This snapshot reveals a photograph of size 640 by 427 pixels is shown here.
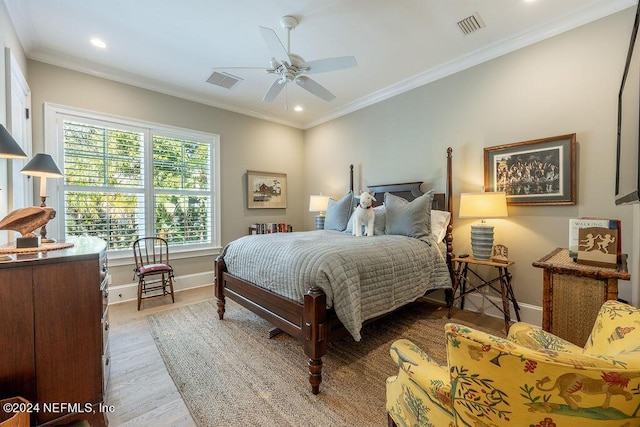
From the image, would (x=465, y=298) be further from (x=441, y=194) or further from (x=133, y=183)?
(x=133, y=183)

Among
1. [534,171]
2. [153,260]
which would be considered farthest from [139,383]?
[534,171]

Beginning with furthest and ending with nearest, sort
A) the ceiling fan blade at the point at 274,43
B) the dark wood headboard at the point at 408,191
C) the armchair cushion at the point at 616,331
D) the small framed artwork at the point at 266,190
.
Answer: the small framed artwork at the point at 266,190 → the dark wood headboard at the point at 408,191 → the ceiling fan blade at the point at 274,43 → the armchair cushion at the point at 616,331

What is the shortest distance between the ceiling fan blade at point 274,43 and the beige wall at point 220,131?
7.74ft

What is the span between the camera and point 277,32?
265 cm

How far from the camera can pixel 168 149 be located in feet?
12.8

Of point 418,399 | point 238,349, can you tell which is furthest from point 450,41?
point 238,349

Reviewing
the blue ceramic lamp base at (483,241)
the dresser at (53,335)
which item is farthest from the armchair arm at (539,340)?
the dresser at (53,335)

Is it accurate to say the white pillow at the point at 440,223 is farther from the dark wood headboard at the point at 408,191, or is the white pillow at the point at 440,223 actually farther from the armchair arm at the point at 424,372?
the armchair arm at the point at 424,372

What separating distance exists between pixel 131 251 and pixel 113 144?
1.42 metres

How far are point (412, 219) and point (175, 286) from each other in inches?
135

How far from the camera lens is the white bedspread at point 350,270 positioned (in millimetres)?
1863

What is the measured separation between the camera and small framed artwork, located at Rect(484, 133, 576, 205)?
248 centimetres

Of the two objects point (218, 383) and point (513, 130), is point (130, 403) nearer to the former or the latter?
point (218, 383)

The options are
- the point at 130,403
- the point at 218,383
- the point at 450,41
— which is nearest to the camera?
the point at 130,403
